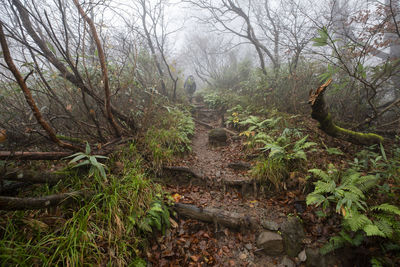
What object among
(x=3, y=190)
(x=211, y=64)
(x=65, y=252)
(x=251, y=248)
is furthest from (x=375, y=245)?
(x=211, y=64)

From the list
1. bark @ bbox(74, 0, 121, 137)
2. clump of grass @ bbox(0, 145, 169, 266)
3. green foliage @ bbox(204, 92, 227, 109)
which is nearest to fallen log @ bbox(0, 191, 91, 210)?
clump of grass @ bbox(0, 145, 169, 266)

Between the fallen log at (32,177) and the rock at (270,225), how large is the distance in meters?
3.43

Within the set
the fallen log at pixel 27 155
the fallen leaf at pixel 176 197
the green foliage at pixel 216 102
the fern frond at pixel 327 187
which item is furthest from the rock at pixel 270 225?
the green foliage at pixel 216 102

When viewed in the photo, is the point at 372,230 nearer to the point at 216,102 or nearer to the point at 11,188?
the point at 11,188

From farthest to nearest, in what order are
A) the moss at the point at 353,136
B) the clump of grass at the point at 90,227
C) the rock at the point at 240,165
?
the rock at the point at 240,165 < the moss at the point at 353,136 < the clump of grass at the point at 90,227

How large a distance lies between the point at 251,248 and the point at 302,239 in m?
0.79

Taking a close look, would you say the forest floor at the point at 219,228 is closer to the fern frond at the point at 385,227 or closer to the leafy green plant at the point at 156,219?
the leafy green plant at the point at 156,219

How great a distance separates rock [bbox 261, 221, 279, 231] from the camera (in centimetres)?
256

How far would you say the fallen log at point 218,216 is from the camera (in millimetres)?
2695

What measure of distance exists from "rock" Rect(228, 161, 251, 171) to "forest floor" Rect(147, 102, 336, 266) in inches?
3.6

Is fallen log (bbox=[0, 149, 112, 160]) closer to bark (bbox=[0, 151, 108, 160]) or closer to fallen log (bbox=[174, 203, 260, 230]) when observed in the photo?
bark (bbox=[0, 151, 108, 160])

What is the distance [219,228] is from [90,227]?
2.01 m

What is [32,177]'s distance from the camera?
2.17 metres

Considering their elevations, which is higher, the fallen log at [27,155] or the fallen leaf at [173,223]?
the fallen log at [27,155]
